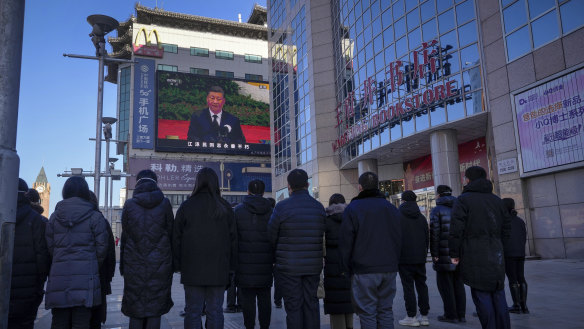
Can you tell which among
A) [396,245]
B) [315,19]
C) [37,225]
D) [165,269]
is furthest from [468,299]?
[315,19]

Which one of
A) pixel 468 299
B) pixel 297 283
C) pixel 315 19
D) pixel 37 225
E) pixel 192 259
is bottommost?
pixel 468 299

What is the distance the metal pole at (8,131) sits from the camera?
2.09 meters

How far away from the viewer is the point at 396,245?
14.3ft

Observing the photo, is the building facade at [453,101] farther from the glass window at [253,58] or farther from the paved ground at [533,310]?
the glass window at [253,58]

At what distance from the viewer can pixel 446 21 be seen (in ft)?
58.0

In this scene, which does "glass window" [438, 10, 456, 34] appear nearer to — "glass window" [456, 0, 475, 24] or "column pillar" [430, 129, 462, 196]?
"glass window" [456, 0, 475, 24]

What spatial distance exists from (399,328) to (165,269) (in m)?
3.09

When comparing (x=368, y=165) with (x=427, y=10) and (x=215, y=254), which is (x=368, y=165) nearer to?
(x=427, y=10)

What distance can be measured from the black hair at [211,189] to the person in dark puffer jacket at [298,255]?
56 centimetres

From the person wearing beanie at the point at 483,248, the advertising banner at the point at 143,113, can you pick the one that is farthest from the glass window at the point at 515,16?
the advertising banner at the point at 143,113

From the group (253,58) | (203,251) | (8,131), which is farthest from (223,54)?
(8,131)

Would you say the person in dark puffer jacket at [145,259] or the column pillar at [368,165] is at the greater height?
the column pillar at [368,165]

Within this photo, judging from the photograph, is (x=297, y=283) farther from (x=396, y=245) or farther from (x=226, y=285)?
(x=396, y=245)

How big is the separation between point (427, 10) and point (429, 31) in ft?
3.19
